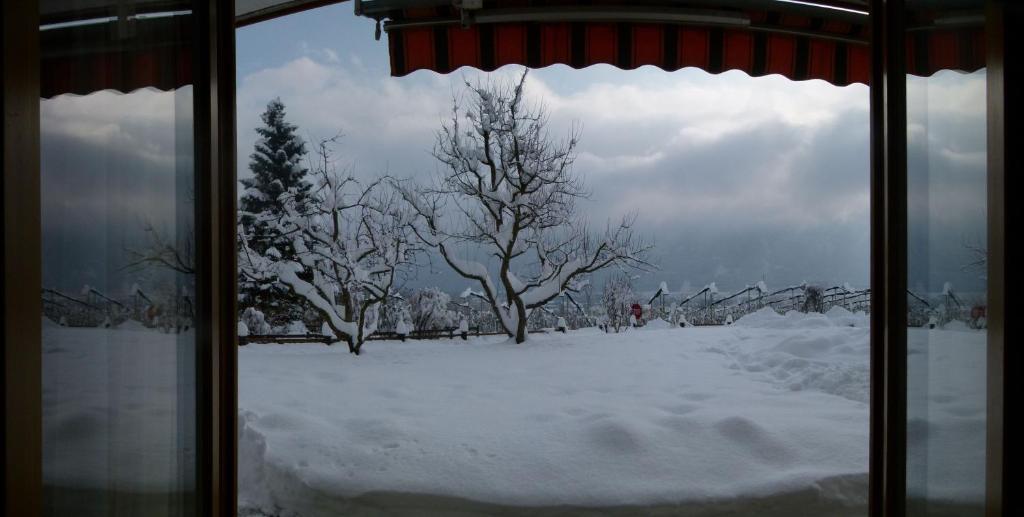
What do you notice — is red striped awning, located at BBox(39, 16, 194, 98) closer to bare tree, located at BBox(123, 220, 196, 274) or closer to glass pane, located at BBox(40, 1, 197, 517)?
glass pane, located at BBox(40, 1, 197, 517)

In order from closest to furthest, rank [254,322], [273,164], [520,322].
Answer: [520,322] → [254,322] → [273,164]

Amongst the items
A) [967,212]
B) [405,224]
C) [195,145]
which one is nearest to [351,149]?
[405,224]

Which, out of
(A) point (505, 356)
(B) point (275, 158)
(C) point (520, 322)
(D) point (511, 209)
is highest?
(B) point (275, 158)

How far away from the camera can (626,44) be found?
227 centimetres

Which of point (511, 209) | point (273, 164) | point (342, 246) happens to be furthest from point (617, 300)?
point (273, 164)

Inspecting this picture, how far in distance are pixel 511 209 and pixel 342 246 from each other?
1.97m

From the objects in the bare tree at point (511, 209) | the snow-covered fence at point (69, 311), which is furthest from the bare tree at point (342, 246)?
the snow-covered fence at point (69, 311)

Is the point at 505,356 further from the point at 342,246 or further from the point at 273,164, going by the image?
the point at 273,164

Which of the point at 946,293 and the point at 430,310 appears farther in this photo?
the point at 430,310

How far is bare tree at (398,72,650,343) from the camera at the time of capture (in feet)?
21.2

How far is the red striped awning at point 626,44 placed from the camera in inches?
88.0

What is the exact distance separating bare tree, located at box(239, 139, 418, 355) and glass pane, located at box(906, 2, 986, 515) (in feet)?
17.1

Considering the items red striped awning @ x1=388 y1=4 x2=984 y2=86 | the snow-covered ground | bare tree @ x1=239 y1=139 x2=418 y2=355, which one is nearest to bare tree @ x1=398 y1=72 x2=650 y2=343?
bare tree @ x1=239 y1=139 x2=418 y2=355

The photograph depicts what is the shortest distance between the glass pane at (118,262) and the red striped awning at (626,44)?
1.23m
